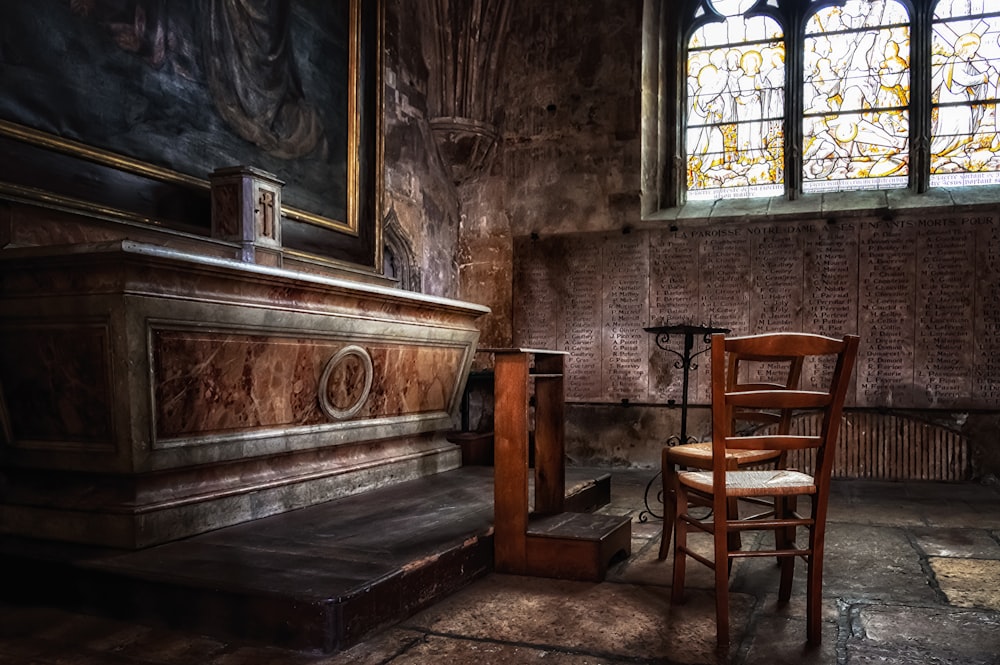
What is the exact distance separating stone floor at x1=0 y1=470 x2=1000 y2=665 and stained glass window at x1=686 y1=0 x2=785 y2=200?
4464 mm

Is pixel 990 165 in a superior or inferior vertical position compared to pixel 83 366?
superior

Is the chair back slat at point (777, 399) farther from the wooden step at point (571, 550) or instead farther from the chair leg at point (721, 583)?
the wooden step at point (571, 550)

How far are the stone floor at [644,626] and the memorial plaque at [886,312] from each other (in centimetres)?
278

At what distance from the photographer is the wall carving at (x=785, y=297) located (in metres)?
6.21

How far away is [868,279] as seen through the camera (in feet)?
21.1

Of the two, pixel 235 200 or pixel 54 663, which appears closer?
pixel 54 663

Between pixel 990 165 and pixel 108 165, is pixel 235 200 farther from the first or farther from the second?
pixel 990 165

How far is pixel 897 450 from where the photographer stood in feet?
20.7

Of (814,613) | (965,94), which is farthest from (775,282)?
(814,613)

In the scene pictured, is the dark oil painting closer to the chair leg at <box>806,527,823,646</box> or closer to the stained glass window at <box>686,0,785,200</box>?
the stained glass window at <box>686,0,785,200</box>

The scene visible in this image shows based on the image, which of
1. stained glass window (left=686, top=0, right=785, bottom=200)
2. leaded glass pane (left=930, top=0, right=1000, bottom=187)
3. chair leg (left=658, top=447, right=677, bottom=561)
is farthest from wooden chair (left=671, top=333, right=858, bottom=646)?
leaded glass pane (left=930, top=0, right=1000, bottom=187)

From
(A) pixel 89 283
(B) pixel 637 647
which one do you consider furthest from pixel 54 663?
(B) pixel 637 647

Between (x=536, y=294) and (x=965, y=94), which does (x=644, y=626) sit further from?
(x=965, y=94)

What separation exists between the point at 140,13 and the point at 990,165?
6660 mm
